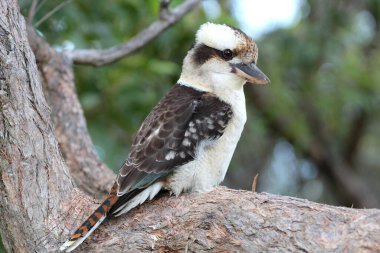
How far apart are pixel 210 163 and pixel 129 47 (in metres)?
1.33

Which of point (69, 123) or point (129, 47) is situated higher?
point (129, 47)

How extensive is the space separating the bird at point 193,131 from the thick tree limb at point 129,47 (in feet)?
2.47

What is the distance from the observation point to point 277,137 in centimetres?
805

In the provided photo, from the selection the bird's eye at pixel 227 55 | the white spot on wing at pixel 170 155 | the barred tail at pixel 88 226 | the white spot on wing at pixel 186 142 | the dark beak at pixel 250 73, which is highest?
the bird's eye at pixel 227 55

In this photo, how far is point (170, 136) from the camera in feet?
11.9

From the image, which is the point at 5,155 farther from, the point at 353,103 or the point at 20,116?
the point at 353,103

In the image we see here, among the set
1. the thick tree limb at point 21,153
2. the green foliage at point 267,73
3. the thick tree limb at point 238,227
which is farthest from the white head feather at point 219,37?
the green foliage at point 267,73

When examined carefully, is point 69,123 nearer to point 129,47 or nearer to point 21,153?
point 129,47

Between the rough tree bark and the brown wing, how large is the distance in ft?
0.49

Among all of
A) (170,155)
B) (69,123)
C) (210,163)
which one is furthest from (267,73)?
(170,155)

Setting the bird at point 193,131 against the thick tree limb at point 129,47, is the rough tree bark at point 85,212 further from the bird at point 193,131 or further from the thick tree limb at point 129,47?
the thick tree limb at point 129,47

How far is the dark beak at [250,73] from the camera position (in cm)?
387

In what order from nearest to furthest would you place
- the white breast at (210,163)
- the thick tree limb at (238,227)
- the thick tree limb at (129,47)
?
the thick tree limb at (238,227) < the white breast at (210,163) < the thick tree limb at (129,47)

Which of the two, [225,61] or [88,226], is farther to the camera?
[225,61]
